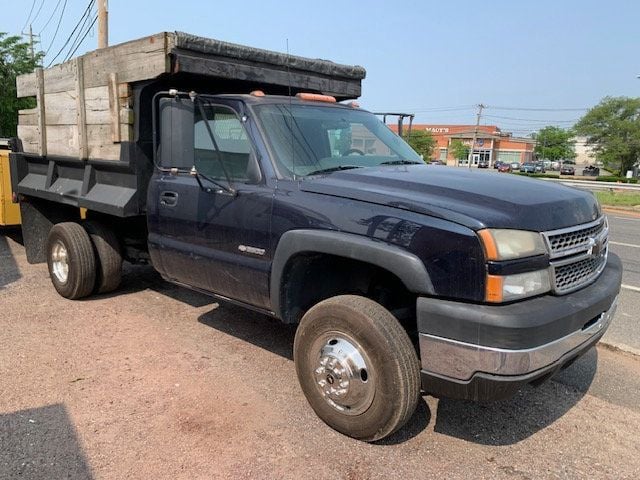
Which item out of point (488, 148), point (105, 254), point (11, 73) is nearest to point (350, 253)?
point (105, 254)

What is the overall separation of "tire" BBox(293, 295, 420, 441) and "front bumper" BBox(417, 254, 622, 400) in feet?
0.44

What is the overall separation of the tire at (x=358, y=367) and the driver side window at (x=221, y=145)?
4.06 ft

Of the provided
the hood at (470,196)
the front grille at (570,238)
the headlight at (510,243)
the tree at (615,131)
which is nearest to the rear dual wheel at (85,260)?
the hood at (470,196)

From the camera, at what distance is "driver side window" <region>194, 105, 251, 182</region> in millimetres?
3801

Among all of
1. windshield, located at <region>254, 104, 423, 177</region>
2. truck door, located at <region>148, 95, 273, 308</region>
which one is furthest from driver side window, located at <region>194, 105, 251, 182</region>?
windshield, located at <region>254, 104, 423, 177</region>

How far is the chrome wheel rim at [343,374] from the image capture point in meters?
3.00

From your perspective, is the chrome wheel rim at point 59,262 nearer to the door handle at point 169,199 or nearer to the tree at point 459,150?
the door handle at point 169,199

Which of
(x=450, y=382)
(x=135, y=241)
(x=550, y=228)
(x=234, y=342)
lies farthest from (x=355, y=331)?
(x=135, y=241)

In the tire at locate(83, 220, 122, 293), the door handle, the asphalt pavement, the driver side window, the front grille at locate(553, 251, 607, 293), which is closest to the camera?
the front grille at locate(553, 251, 607, 293)

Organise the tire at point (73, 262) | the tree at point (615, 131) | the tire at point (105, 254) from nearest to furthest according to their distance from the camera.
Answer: the tire at point (73, 262)
the tire at point (105, 254)
the tree at point (615, 131)

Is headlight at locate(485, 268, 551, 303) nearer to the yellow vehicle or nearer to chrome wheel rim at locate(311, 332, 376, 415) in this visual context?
chrome wheel rim at locate(311, 332, 376, 415)

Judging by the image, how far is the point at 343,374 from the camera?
3070mm

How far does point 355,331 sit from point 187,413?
4.12 feet

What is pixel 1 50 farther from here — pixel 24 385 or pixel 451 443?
pixel 451 443
